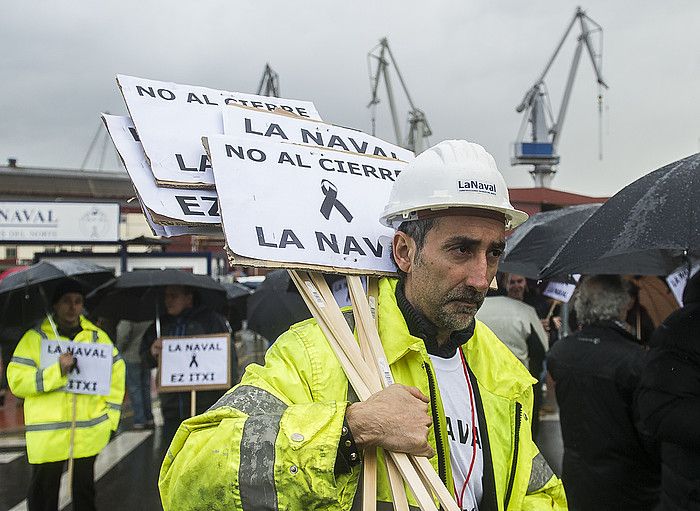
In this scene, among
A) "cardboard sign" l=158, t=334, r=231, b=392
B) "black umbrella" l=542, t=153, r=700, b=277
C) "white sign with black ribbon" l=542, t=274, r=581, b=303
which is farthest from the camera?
"white sign with black ribbon" l=542, t=274, r=581, b=303

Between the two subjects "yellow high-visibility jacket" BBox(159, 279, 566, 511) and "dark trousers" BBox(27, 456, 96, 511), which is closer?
"yellow high-visibility jacket" BBox(159, 279, 566, 511)

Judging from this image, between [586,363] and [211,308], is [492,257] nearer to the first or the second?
[586,363]

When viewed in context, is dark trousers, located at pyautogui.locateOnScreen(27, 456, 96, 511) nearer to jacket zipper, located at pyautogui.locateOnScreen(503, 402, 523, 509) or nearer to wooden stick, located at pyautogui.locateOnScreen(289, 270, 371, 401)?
wooden stick, located at pyautogui.locateOnScreen(289, 270, 371, 401)

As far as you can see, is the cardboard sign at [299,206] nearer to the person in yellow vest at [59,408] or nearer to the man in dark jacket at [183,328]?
the person in yellow vest at [59,408]

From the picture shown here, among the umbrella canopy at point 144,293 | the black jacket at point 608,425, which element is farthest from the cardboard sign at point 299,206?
the umbrella canopy at point 144,293

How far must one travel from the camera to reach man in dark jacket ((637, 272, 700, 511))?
8.63 feet

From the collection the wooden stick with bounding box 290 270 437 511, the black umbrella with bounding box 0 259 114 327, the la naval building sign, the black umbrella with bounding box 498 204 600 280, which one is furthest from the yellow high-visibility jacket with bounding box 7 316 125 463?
the la naval building sign

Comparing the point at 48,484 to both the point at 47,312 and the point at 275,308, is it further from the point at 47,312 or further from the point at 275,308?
the point at 275,308

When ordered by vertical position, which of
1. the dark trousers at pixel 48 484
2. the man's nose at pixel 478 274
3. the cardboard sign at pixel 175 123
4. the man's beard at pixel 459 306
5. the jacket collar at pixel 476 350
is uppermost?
the cardboard sign at pixel 175 123

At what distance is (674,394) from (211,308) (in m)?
4.21

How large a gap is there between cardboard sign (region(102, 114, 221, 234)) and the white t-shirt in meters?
0.76

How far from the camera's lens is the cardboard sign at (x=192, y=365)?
515 cm

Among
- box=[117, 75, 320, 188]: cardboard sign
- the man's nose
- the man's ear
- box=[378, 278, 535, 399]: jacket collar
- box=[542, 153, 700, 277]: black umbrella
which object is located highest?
box=[117, 75, 320, 188]: cardboard sign

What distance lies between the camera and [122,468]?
6902 mm
